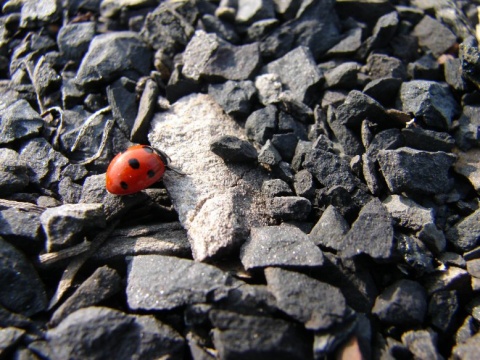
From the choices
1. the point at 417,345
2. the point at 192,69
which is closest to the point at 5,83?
the point at 192,69

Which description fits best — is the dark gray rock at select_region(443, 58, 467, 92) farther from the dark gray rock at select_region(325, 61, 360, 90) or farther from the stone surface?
the stone surface

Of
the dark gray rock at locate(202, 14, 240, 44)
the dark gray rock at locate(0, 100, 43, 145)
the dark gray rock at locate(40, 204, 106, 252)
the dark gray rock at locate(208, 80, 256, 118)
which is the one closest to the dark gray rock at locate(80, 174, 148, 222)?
the dark gray rock at locate(40, 204, 106, 252)

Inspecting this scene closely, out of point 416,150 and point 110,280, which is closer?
point 110,280

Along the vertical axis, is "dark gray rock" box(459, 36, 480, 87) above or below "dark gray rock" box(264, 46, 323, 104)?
above

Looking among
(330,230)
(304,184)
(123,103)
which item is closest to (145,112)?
(123,103)

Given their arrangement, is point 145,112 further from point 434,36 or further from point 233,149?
point 434,36

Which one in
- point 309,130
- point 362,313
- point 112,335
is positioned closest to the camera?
point 112,335

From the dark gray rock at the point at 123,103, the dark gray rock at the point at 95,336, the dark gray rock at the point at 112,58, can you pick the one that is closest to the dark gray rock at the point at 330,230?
the dark gray rock at the point at 95,336

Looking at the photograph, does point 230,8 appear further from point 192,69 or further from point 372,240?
point 372,240
